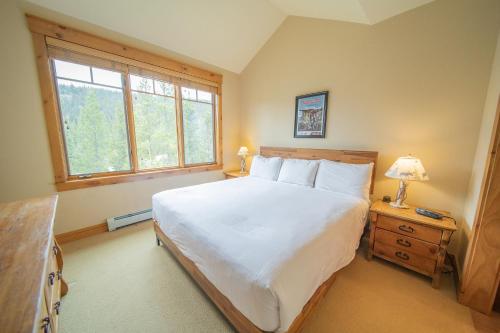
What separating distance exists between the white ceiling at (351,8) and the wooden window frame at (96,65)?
5.65 feet

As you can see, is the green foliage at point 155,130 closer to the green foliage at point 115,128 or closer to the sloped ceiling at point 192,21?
the green foliage at point 115,128

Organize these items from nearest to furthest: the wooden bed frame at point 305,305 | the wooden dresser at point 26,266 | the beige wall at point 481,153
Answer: the wooden dresser at point 26,266 < the wooden bed frame at point 305,305 < the beige wall at point 481,153

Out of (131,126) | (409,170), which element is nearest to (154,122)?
(131,126)

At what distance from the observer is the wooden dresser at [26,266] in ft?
1.79

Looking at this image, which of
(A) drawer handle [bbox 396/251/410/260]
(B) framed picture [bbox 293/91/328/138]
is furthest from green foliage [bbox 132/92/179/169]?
(A) drawer handle [bbox 396/251/410/260]

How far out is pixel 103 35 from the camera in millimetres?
2295

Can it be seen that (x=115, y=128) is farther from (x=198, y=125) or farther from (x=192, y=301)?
(x=192, y=301)

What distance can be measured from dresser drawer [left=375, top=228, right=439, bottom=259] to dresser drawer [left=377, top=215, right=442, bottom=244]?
38 millimetres

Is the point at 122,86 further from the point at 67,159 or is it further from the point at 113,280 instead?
the point at 113,280

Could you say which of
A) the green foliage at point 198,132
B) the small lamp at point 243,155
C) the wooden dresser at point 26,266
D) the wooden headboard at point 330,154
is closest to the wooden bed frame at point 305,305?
the wooden headboard at point 330,154

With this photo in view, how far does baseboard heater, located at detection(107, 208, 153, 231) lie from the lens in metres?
2.53

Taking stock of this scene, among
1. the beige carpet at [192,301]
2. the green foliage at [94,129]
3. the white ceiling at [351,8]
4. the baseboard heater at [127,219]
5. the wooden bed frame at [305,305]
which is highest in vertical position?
the white ceiling at [351,8]

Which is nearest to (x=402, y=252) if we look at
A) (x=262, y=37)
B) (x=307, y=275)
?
(x=307, y=275)

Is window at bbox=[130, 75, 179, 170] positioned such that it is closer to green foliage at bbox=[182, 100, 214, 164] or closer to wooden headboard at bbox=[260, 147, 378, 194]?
green foliage at bbox=[182, 100, 214, 164]
